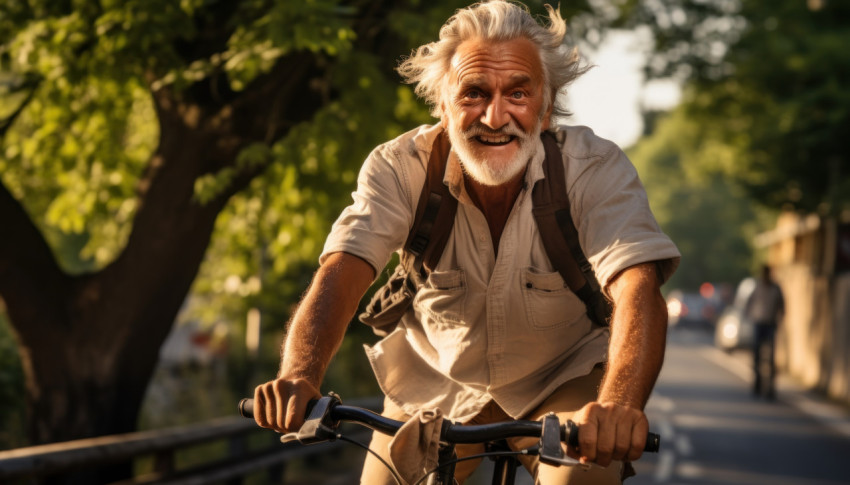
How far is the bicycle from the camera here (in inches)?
102

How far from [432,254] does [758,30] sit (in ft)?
58.5

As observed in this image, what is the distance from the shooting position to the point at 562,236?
134 inches

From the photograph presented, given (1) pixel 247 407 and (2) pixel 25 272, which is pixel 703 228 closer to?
(2) pixel 25 272

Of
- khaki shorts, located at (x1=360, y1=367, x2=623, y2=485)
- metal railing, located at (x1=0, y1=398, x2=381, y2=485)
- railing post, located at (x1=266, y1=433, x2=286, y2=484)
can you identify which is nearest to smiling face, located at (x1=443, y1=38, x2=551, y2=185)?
khaki shorts, located at (x1=360, y1=367, x2=623, y2=485)

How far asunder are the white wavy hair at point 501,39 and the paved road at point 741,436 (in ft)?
26.9

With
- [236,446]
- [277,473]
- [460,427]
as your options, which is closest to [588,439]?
[460,427]

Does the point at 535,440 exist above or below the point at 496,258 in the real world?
below

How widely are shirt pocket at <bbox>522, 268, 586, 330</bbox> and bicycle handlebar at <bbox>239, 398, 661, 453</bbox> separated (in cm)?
72

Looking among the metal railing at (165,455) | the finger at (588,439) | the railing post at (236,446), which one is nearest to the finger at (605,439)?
the finger at (588,439)

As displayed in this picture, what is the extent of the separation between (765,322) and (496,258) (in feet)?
53.6

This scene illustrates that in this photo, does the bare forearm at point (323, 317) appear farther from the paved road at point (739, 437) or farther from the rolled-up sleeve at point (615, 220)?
the paved road at point (739, 437)

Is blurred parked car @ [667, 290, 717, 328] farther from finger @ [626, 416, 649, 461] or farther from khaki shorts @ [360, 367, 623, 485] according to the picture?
finger @ [626, 416, 649, 461]

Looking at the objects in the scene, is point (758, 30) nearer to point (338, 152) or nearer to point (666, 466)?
point (666, 466)

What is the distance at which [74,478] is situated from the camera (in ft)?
26.6
